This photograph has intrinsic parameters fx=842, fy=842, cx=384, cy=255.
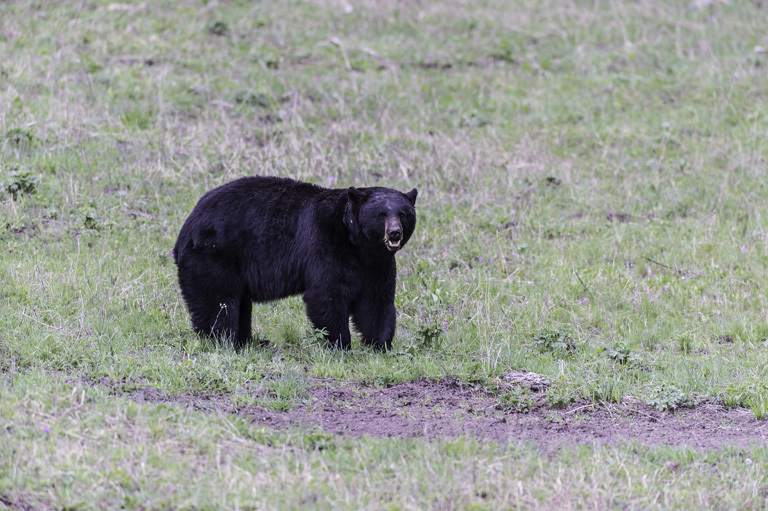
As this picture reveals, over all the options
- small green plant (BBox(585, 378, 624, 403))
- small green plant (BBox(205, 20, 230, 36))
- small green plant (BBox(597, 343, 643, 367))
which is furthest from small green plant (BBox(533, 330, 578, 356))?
small green plant (BBox(205, 20, 230, 36))

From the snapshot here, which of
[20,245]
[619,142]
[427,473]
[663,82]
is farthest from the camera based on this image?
[663,82]

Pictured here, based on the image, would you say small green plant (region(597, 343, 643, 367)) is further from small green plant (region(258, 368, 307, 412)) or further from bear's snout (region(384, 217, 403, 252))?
small green plant (region(258, 368, 307, 412))

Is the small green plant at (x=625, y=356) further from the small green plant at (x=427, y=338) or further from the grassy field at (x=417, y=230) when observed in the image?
the small green plant at (x=427, y=338)

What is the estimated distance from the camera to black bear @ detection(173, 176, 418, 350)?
22.2ft

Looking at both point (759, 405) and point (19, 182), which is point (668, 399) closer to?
point (759, 405)

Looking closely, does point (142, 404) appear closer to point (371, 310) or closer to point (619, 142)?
point (371, 310)

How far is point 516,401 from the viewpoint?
20.0ft

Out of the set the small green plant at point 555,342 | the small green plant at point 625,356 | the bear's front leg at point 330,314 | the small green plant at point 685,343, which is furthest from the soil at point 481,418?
the small green plant at point 685,343

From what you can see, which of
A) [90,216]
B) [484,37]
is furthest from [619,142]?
[90,216]

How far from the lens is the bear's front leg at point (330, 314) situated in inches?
265

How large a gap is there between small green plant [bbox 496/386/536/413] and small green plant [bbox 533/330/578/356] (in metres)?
0.98

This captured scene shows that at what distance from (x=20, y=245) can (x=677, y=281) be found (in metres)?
6.64

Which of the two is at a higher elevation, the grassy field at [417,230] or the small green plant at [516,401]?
the grassy field at [417,230]

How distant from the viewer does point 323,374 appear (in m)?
6.39
